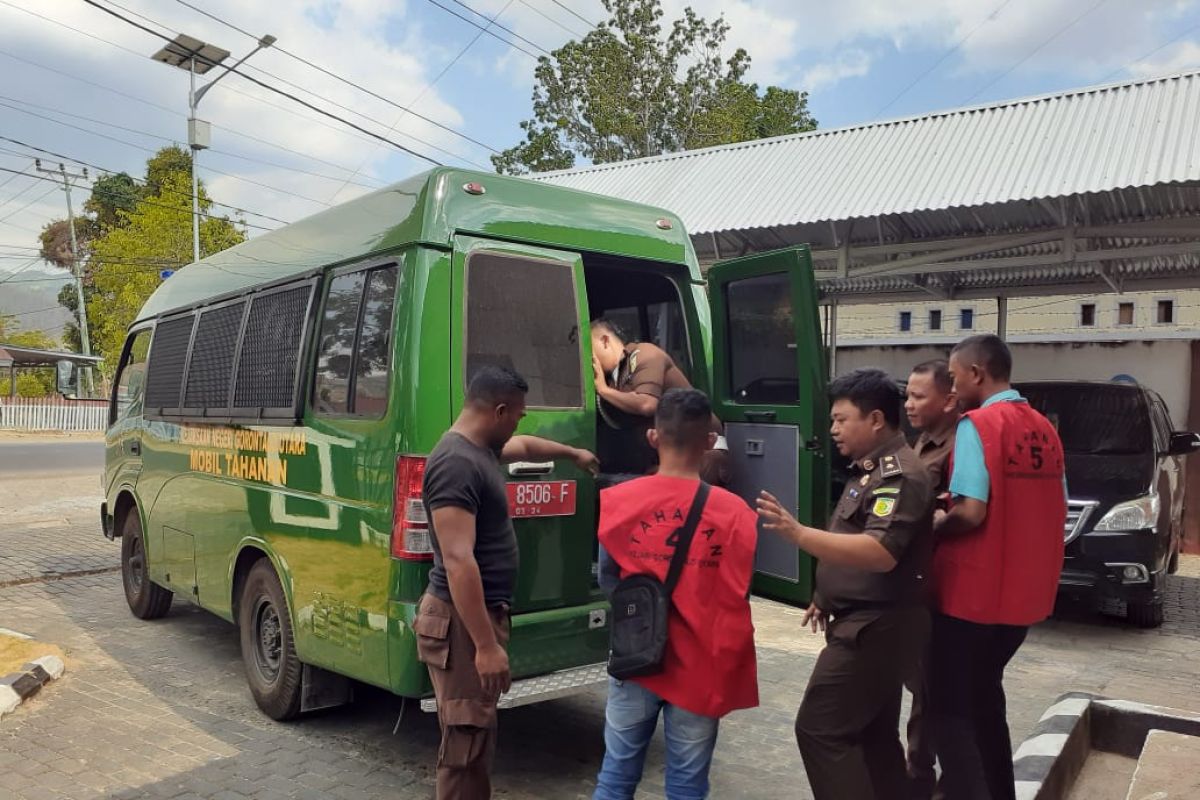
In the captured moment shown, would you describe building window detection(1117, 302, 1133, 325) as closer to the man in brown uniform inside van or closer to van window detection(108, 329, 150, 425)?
the man in brown uniform inside van

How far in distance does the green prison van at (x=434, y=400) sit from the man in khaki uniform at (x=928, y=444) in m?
0.47

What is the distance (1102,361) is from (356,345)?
36.6 ft

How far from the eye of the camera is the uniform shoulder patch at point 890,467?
2775 millimetres

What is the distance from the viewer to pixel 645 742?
2.74m

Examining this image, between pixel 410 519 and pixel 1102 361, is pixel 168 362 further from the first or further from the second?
pixel 1102 361

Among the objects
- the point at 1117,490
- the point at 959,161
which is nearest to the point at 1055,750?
the point at 1117,490

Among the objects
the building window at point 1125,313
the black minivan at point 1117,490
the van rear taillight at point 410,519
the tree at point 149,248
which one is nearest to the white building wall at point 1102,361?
the black minivan at point 1117,490

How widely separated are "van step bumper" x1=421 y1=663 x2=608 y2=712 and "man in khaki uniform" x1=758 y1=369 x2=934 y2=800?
116cm

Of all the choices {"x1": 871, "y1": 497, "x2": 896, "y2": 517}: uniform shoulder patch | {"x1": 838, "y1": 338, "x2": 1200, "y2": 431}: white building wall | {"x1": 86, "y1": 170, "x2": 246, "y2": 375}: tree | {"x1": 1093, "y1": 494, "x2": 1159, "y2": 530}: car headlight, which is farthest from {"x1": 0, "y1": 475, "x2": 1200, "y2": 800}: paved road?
{"x1": 86, "y1": 170, "x2": 246, "y2": 375}: tree

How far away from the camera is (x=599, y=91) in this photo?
30172 mm

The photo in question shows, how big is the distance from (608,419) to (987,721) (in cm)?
225

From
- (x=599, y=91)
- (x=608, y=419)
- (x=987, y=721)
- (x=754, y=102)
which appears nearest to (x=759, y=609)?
(x=608, y=419)

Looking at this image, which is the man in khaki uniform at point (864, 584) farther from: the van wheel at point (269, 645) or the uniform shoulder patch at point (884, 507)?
the van wheel at point (269, 645)

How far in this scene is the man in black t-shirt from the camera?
2879 mm
